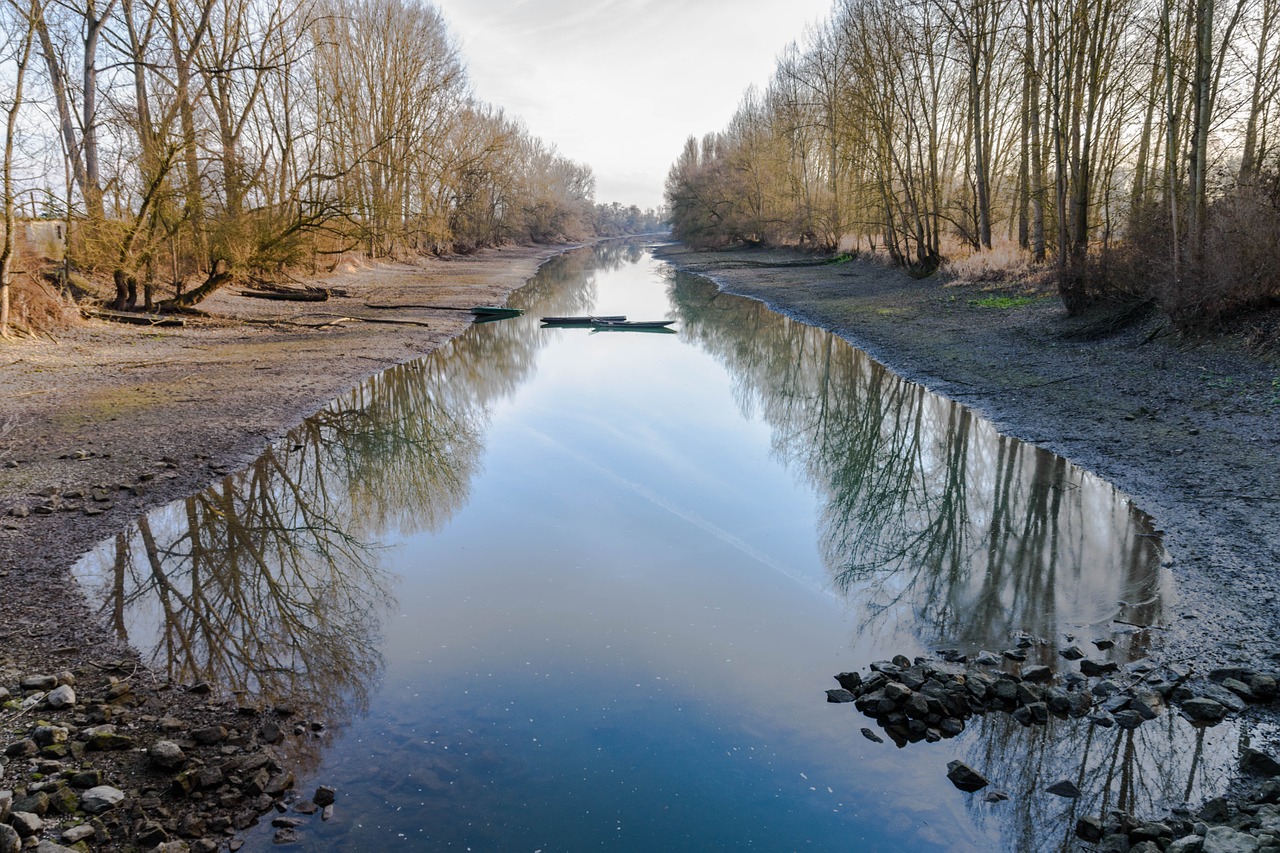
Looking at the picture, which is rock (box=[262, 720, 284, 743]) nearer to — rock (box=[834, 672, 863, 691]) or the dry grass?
rock (box=[834, 672, 863, 691])

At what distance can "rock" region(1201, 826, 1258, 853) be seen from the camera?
115 inches

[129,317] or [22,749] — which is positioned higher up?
[129,317]

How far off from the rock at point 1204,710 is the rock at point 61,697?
5.68 metres

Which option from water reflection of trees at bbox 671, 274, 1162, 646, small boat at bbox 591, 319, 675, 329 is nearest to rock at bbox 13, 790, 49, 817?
water reflection of trees at bbox 671, 274, 1162, 646

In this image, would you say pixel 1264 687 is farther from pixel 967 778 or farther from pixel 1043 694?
pixel 967 778

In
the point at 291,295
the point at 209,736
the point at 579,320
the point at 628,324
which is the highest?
the point at 291,295

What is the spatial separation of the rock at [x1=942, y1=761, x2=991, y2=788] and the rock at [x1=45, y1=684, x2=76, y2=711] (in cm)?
438

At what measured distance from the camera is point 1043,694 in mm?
4340

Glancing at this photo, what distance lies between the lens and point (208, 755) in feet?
12.6

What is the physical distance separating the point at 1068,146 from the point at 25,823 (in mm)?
18808

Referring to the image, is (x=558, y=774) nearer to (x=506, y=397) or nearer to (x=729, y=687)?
(x=729, y=687)

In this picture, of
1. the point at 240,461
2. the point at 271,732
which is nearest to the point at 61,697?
the point at 271,732

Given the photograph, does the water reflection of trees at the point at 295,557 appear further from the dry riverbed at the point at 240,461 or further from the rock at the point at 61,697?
the rock at the point at 61,697

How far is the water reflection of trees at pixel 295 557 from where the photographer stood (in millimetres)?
4879
